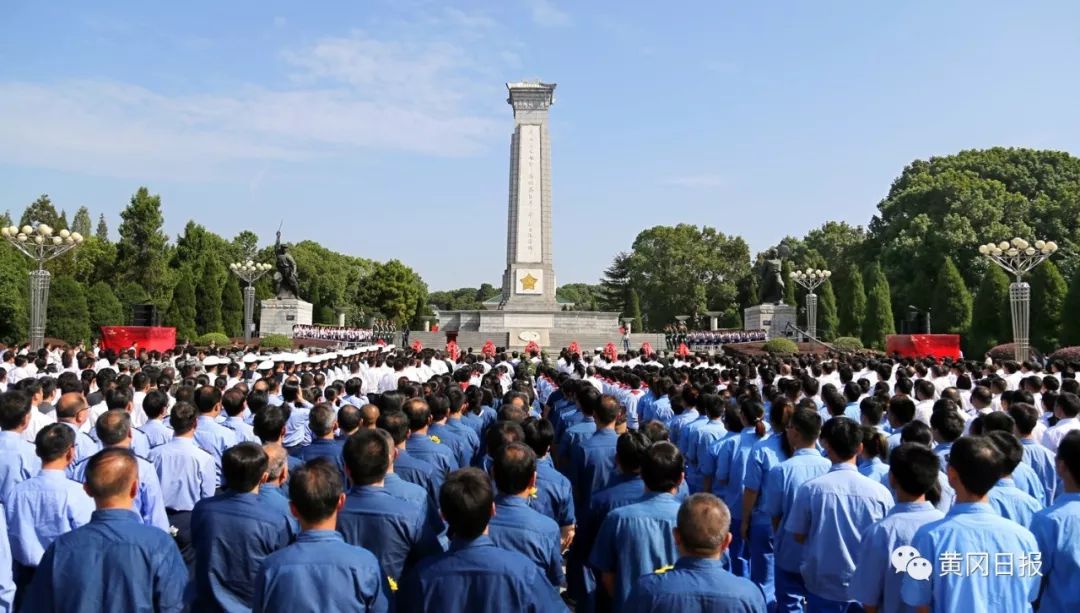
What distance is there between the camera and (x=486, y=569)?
298cm

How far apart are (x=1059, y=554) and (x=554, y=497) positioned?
2.47 m

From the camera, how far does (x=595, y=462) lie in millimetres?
5977

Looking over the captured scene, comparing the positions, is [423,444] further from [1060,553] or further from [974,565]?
[1060,553]

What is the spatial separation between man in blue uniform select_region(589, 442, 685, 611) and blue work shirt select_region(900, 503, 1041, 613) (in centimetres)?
105

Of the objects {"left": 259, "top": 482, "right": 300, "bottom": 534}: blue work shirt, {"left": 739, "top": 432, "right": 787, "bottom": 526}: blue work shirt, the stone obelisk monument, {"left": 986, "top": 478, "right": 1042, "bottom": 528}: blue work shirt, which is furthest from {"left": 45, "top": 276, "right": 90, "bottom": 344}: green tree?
{"left": 986, "top": 478, "right": 1042, "bottom": 528}: blue work shirt

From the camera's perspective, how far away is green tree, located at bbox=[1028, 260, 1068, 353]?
2940 centimetres

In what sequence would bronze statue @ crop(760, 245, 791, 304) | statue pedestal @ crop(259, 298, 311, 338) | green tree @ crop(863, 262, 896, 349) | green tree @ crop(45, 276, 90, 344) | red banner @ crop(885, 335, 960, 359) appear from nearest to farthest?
1. red banner @ crop(885, 335, 960, 359)
2. green tree @ crop(45, 276, 90, 344)
3. green tree @ crop(863, 262, 896, 349)
4. bronze statue @ crop(760, 245, 791, 304)
5. statue pedestal @ crop(259, 298, 311, 338)

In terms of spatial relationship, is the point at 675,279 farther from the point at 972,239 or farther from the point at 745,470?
the point at 745,470

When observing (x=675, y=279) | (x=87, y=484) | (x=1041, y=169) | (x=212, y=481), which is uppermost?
(x=1041, y=169)

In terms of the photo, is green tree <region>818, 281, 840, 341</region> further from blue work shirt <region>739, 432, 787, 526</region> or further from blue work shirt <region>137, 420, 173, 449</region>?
blue work shirt <region>137, 420, 173, 449</region>

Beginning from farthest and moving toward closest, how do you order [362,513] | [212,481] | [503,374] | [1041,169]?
[1041,169] < [503,374] < [212,481] < [362,513]

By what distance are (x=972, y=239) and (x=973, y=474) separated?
4027cm

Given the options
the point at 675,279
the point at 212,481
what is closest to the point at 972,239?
the point at 675,279

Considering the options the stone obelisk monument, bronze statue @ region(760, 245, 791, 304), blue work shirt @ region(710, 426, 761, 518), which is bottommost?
blue work shirt @ region(710, 426, 761, 518)
